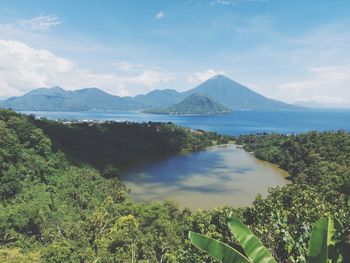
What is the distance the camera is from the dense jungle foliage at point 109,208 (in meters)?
14.5

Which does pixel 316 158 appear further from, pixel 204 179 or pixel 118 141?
pixel 118 141

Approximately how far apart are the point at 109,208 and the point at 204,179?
2320 cm

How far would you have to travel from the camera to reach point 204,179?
49.4 metres

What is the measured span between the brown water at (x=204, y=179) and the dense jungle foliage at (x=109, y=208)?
3.89 metres

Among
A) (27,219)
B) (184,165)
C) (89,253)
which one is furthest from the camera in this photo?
(184,165)

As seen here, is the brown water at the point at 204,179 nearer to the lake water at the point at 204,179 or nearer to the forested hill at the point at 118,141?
the lake water at the point at 204,179

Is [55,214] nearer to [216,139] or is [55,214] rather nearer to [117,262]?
[117,262]

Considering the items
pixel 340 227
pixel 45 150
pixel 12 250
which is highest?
pixel 340 227

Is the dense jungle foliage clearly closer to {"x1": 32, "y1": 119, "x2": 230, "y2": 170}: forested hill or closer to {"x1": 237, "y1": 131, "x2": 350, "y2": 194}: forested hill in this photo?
{"x1": 237, "y1": 131, "x2": 350, "y2": 194}: forested hill

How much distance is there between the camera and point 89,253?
18.5 meters

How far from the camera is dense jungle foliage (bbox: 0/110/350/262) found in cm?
1445

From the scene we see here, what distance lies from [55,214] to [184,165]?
3383 cm

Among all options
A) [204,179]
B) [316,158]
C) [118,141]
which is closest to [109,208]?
[204,179]

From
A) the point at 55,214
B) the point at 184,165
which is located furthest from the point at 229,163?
the point at 55,214
